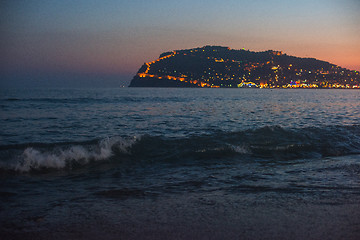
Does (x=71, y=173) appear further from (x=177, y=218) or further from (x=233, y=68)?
(x=233, y=68)

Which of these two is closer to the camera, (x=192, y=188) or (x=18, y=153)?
(x=192, y=188)

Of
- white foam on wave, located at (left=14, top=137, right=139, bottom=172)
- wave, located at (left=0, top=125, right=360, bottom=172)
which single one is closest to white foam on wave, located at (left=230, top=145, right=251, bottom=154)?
wave, located at (left=0, top=125, right=360, bottom=172)

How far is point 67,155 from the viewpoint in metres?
8.90

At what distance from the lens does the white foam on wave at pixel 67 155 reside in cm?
813

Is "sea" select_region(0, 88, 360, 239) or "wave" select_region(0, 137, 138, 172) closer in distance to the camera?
"sea" select_region(0, 88, 360, 239)

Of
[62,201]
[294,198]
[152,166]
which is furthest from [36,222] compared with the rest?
[152,166]

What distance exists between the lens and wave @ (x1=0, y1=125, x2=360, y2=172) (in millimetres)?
8548

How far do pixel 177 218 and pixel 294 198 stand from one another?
7.25 ft

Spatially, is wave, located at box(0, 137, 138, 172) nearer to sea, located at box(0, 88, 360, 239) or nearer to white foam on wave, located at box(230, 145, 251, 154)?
sea, located at box(0, 88, 360, 239)

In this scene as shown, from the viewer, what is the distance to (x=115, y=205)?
15.5 ft

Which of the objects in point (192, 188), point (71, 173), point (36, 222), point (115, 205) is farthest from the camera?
point (71, 173)

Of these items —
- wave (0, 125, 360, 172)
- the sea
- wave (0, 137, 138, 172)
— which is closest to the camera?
the sea

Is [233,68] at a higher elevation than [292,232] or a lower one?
higher

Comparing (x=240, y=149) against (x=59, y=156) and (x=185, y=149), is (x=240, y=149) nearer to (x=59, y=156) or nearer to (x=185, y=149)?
(x=185, y=149)
